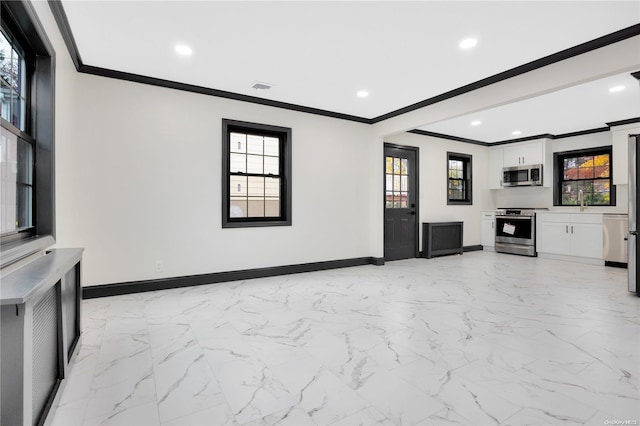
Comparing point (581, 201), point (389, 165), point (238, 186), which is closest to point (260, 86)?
point (238, 186)

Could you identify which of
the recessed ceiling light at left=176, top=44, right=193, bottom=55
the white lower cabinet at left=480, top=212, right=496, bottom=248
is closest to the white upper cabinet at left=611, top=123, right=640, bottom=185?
the white lower cabinet at left=480, top=212, right=496, bottom=248

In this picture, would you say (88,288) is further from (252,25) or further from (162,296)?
(252,25)

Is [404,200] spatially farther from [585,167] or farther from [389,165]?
[585,167]

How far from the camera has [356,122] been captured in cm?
578

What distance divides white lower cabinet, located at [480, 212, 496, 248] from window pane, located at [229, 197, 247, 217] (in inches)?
225

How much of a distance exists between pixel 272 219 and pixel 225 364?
9.61ft

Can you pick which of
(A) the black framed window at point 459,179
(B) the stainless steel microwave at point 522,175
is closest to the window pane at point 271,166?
(A) the black framed window at point 459,179

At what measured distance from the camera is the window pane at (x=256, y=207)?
4.89 meters

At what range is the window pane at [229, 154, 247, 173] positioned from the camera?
15.4ft

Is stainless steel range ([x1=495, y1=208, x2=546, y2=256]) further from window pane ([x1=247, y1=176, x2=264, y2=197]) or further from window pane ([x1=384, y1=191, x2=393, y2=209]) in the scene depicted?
window pane ([x1=247, y1=176, x2=264, y2=197])

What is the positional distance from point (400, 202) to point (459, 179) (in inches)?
79.0

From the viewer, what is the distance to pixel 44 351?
5.40ft

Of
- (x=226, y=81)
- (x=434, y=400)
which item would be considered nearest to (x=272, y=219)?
(x=226, y=81)

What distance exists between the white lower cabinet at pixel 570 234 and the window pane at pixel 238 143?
604 centimetres
